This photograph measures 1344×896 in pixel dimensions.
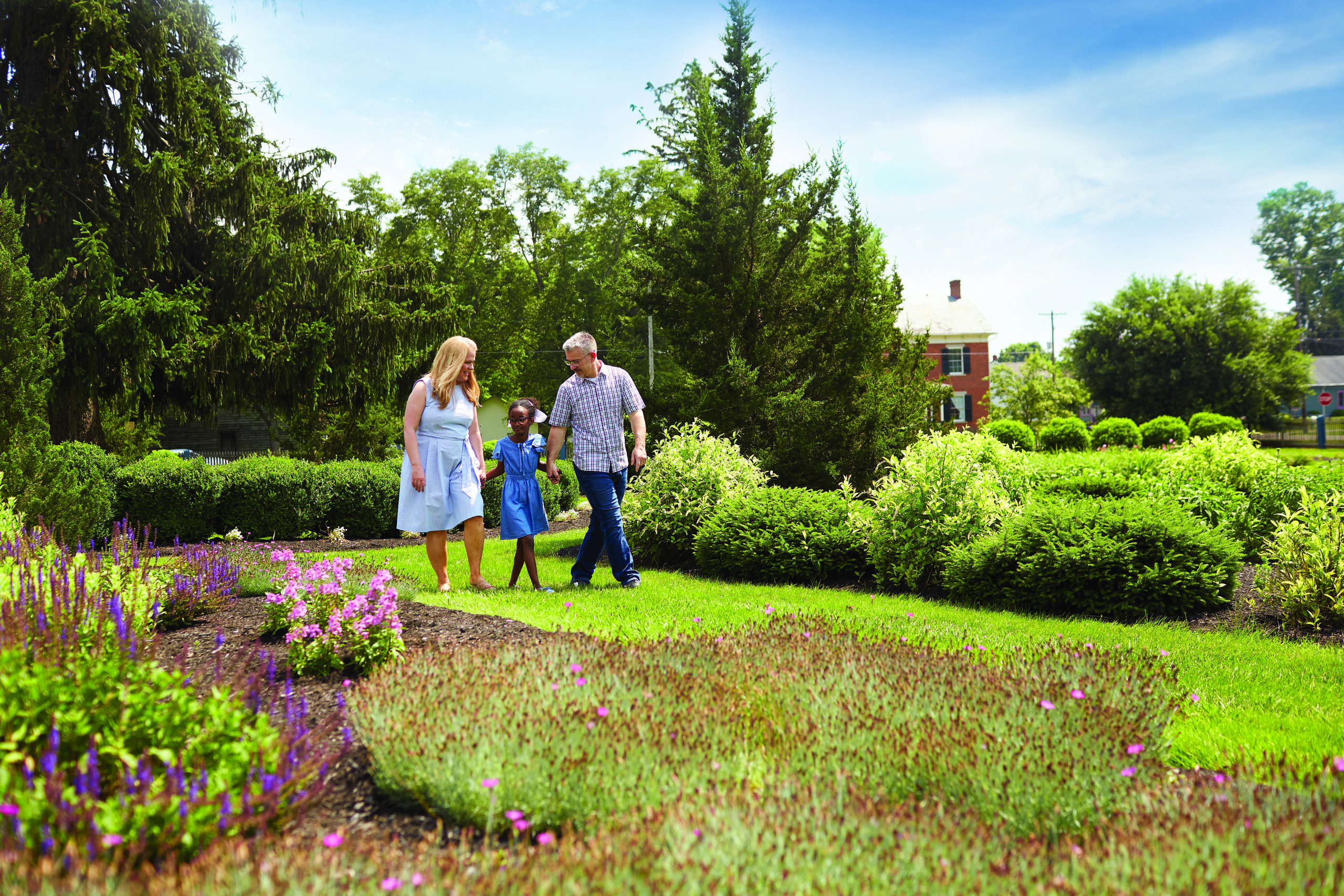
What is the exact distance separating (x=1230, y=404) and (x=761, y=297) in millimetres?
42717

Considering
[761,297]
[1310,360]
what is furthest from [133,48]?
[1310,360]

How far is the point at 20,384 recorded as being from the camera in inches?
334

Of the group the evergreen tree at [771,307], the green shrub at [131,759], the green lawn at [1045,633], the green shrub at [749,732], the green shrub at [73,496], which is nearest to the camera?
the green shrub at [131,759]

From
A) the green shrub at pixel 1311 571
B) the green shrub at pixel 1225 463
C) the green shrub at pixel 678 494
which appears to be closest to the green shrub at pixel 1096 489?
the green shrub at pixel 1225 463

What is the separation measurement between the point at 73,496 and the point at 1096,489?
441 inches

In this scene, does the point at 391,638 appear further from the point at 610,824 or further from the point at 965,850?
the point at 965,850

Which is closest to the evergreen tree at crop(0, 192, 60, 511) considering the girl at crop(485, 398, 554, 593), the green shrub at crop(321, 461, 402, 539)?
the green shrub at crop(321, 461, 402, 539)

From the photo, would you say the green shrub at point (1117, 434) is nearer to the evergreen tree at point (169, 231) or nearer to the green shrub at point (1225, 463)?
the green shrub at point (1225, 463)

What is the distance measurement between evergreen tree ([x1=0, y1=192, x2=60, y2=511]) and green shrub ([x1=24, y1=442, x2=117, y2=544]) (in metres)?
0.17

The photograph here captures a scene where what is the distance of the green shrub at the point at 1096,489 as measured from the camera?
27.4ft

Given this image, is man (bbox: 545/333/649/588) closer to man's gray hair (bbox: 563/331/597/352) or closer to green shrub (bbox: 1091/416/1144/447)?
man's gray hair (bbox: 563/331/597/352)

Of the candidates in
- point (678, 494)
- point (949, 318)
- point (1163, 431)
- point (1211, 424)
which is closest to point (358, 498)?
point (678, 494)

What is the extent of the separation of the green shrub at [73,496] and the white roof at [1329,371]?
9070 cm

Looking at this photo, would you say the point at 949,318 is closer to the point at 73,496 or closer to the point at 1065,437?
the point at 1065,437
